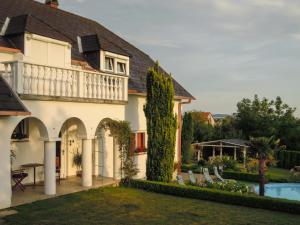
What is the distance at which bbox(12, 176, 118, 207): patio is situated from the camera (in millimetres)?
13867

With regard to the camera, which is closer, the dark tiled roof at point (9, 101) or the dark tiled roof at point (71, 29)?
the dark tiled roof at point (9, 101)

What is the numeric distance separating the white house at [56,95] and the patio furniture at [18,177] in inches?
30.0

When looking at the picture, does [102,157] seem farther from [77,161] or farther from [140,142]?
[140,142]

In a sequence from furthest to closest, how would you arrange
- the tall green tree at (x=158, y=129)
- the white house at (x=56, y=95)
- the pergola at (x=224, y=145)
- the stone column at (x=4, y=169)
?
the pergola at (x=224, y=145) → the tall green tree at (x=158, y=129) → the white house at (x=56, y=95) → the stone column at (x=4, y=169)

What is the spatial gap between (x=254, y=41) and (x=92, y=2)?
11574 mm

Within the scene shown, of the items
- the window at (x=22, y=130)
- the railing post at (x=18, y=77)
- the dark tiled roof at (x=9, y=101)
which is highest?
the railing post at (x=18, y=77)

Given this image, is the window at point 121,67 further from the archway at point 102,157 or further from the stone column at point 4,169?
the stone column at point 4,169

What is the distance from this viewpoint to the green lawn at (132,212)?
1181 centimetres

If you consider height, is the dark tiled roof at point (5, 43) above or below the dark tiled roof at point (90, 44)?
below

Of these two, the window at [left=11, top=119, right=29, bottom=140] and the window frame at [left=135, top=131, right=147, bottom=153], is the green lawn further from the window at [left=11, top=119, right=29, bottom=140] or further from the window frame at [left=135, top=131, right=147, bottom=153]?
the window frame at [left=135, top=131, right=147, bottom=153]

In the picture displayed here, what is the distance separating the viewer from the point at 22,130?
17016mm

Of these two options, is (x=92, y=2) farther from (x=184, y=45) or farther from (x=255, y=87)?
(x=255, y=87)

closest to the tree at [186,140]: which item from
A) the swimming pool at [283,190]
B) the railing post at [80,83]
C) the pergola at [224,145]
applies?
the pergola at [224,145]

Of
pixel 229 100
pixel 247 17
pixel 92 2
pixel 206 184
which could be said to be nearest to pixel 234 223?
pixel 206 184
